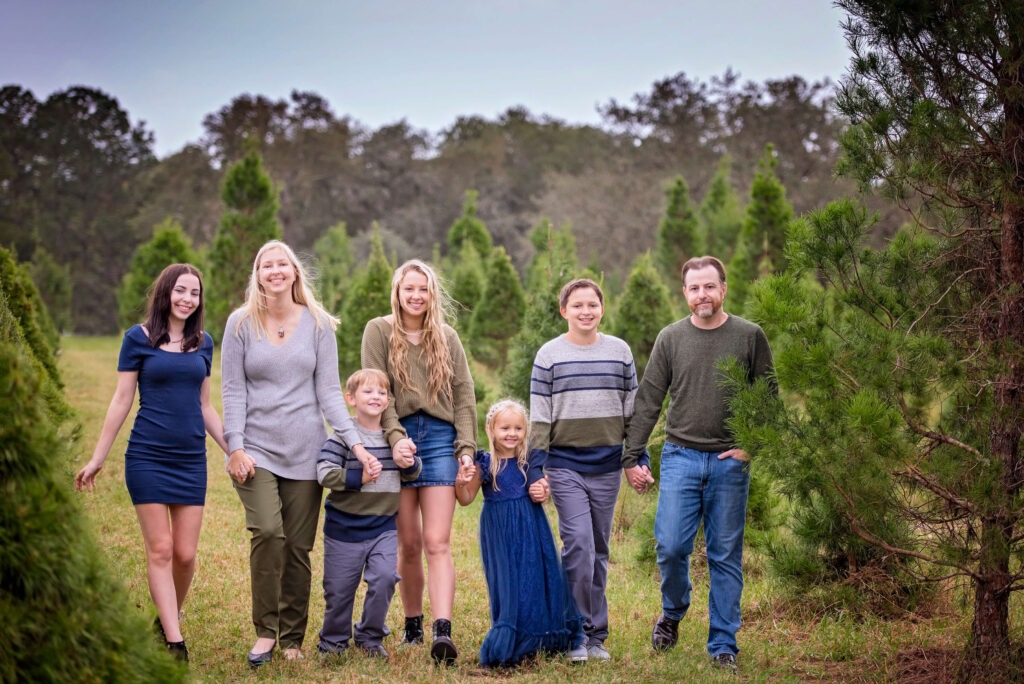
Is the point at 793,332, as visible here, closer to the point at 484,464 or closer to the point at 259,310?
the point at 484,464

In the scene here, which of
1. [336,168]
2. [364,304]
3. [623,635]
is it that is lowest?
[623,635]

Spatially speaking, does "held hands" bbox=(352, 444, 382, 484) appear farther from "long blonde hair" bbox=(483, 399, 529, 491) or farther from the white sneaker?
the white sneaker

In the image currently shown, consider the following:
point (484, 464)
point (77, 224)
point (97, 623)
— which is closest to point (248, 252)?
point (484, 464)

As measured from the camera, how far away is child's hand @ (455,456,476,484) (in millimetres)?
4887

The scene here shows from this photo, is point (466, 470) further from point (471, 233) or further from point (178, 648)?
point (471, 233)

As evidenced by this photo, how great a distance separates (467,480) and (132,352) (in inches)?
71.9

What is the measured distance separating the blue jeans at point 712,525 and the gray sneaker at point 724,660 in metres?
0.02

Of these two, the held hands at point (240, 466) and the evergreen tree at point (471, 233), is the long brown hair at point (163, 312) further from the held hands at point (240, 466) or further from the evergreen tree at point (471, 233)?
the evergreen tree at point (471, 233)

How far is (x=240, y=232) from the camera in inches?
920

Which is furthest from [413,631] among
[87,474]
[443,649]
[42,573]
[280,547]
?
[42,573]

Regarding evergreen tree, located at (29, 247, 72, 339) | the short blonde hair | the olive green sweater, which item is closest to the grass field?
the olive green sweater

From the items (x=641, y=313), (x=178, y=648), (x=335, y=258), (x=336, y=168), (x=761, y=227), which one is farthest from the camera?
(x=336, y=168)

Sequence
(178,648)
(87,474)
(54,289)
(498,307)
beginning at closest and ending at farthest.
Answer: (87,474) < (178,648) < (498,307) < (54,289)

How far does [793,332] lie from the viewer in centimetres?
448
